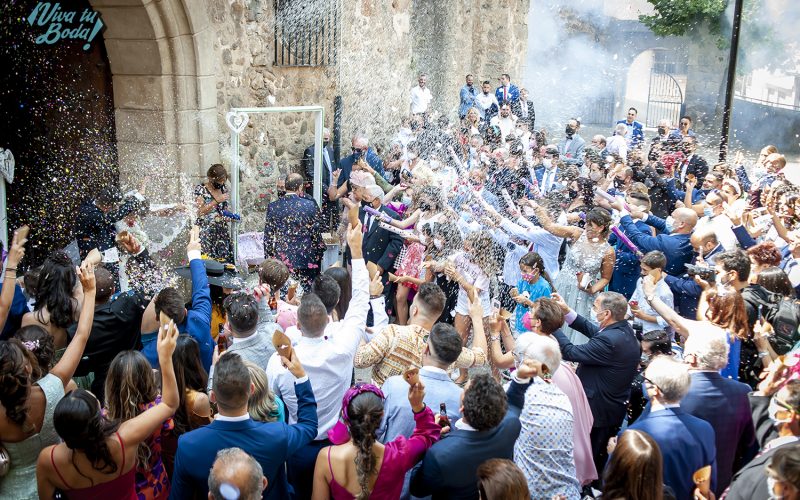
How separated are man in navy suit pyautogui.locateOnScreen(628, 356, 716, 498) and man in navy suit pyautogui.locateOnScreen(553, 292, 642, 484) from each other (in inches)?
29.1

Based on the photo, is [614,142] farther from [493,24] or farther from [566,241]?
[493,24]

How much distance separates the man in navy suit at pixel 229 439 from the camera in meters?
3.26

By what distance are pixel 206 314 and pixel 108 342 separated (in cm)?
58

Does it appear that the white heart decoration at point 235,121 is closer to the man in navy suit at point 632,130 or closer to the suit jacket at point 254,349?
the suit jacket at point 254,349

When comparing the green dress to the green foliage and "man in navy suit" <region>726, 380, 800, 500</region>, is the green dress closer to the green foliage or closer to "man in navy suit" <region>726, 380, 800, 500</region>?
"man in navy suit" <region>726, 380, 800, 500</region>

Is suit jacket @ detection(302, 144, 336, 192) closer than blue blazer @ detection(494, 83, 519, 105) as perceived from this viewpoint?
Yes

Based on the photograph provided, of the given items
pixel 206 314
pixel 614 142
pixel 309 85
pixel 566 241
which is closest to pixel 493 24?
pixel 614 142

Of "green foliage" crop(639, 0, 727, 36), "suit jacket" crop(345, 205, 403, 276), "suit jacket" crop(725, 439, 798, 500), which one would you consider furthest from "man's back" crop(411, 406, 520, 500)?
"green foliage" crop(639, 0, 727, 36)

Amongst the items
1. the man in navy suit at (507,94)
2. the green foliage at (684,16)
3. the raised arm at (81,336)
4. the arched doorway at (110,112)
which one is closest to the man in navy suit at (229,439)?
the raised arm at (81,336)

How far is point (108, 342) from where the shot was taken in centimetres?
468

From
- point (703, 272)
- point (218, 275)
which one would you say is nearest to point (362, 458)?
point (218, 275)

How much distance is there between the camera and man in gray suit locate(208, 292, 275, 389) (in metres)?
4.34

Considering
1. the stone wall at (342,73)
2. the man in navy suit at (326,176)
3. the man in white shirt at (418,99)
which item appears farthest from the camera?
the man in white shirt at (418,99)

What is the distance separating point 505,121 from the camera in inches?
603
